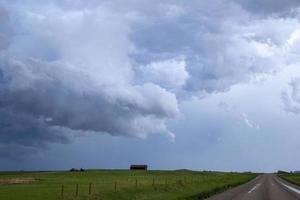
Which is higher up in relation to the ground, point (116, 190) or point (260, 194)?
point (116, 190)

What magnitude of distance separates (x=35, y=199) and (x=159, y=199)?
1011cm

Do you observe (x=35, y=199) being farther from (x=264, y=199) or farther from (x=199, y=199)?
(x=264, y=199)

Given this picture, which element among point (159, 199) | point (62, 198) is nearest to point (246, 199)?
point (159, 199)

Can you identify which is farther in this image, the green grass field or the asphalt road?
the asphalt road

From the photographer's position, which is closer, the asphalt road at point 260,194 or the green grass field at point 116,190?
the green grass field at point 116,190

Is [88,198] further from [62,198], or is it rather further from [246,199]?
[246,199]

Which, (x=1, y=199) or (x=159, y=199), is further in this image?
(x=159, y=199)

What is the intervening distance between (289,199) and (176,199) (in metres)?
9.70

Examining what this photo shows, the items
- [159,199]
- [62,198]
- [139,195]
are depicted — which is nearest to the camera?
[62,198]

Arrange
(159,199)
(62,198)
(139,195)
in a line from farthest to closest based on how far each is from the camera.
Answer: (139,195) → (159,199) → (62,198)

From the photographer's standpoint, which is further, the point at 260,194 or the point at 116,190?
the point at 260,194

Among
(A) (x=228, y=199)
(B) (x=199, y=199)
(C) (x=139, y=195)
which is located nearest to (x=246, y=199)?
(A) (x=228, y=199)

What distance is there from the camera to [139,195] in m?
44.7

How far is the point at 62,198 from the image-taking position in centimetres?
3778
